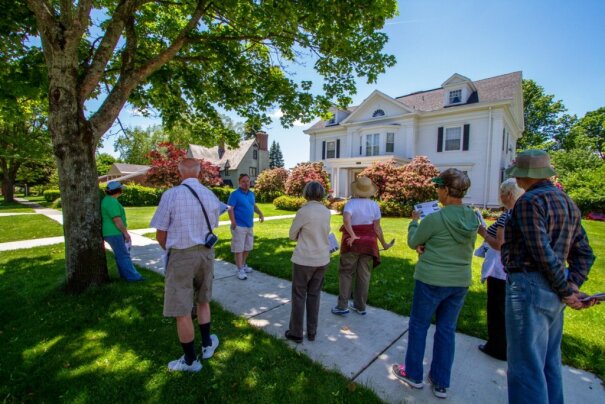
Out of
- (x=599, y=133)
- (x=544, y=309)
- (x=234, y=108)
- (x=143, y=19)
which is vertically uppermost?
Answer: (x=599, y=133)

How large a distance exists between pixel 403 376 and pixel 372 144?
2167cm

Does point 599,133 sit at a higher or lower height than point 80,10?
higher

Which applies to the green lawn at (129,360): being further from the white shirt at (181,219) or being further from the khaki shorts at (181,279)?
the white shirt at (181,219)

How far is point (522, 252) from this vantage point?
1.92 metres

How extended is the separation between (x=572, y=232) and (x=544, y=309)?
528 mm

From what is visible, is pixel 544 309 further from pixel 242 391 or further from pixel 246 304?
pixel 246 304

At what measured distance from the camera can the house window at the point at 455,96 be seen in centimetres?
2009

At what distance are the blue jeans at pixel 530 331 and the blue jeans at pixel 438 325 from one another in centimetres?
54

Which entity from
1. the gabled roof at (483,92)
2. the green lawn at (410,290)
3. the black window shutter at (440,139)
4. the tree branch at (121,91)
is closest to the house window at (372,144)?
the gabled roof at (483,92)

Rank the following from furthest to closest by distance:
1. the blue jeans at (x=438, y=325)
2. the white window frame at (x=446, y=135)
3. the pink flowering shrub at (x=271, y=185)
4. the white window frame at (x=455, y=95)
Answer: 1. the pink flowering shrub at (x=271, y=185)
2. the white window frame at (x=455, y=95)
3. the white window frame at (x=446, y=135)
4. the blue jeans at (x=438, y=325)

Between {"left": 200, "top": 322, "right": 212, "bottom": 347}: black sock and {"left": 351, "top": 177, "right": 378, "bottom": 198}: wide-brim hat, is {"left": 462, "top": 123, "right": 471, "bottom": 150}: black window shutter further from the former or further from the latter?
{"left": 200, "top": 322, "right": 212, "bottom": 347}: black sock

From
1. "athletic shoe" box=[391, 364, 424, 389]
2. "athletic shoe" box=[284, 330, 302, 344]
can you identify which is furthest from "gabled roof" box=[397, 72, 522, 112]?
"athletic shoe" box=[284, 330, 302, 344]

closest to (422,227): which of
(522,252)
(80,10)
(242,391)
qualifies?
(522,252)

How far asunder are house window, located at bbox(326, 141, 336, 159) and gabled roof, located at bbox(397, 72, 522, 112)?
23.2 ft
